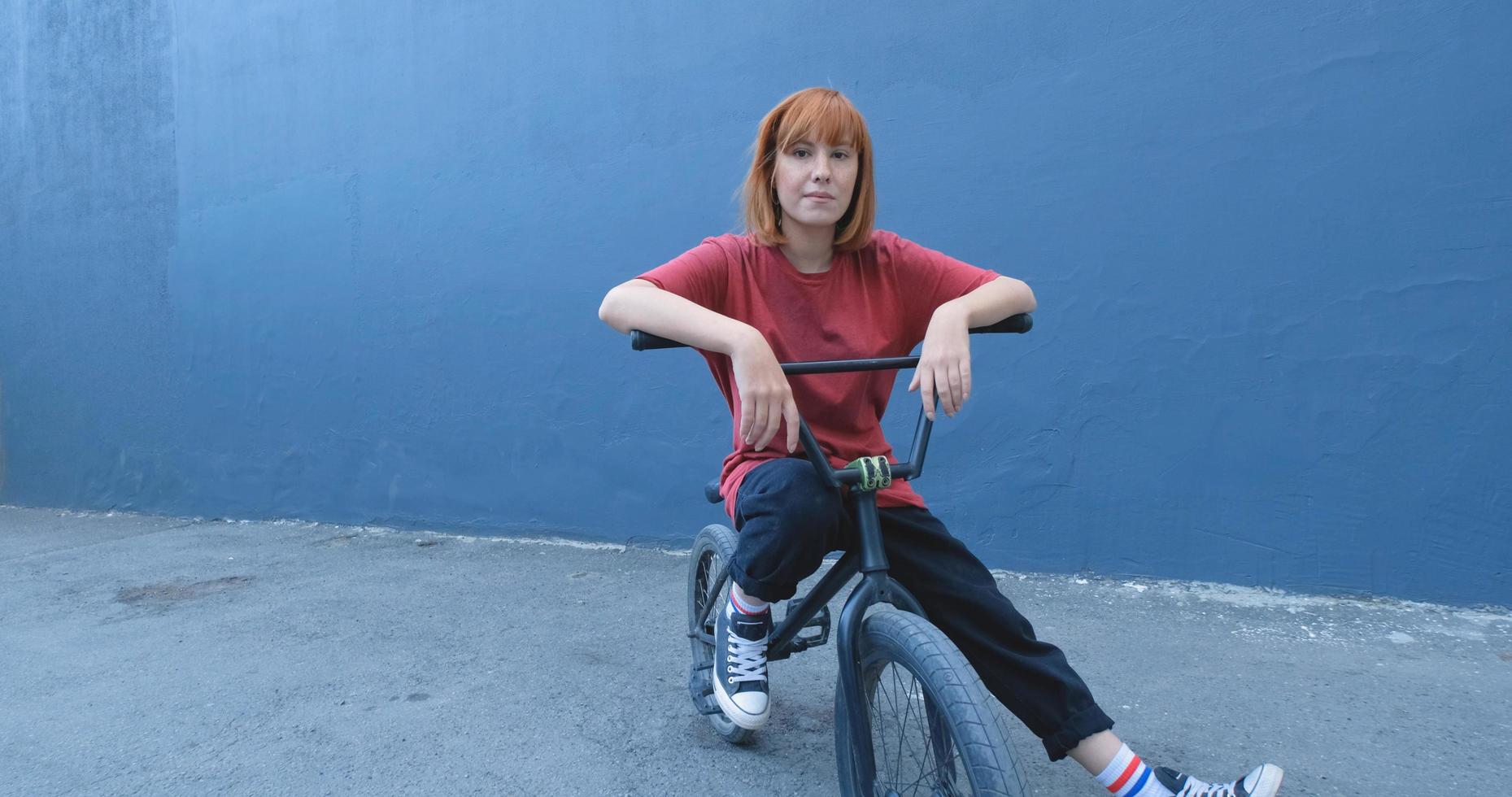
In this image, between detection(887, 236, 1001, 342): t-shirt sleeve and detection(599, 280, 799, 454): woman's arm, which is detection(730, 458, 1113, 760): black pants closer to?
detection(599, 280, 799, 454): woman's arm

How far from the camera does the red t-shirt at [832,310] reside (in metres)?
1.87

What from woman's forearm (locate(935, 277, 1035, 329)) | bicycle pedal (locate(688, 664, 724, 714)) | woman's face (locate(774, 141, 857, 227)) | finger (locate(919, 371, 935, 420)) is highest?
woman's face (locate(774, 141, 857, 227))

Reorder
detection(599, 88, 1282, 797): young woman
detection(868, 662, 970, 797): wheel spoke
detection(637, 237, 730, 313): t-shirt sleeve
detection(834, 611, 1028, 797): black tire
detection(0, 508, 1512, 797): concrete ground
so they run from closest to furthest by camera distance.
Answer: detection(834, 611, 1028, 797): black tire, detection(868, 662, 970, 797): wheel spoke, detection(599, 88, 1282, 797): young woman, detection(637, 237, 730, 313): t-shirt sleeve, detection(0, 508, 1512, 797): concrete ground

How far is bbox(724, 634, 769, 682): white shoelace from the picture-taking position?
200 cm

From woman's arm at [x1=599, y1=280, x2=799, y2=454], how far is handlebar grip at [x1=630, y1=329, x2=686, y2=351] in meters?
0.01

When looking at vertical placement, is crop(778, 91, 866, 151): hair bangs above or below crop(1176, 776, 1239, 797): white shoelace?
above

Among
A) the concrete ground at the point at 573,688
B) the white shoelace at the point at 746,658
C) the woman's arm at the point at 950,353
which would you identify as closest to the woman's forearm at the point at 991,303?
the woman's arm at the point at 950,353

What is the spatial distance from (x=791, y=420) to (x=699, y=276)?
1.35 feet

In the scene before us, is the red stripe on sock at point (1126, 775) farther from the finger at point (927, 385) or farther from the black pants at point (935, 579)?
the finger at point (927, 385)

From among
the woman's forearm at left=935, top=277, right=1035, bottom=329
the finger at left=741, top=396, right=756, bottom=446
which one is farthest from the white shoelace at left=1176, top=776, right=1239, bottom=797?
the finger at left=741, top=396, right=756, bottom=446

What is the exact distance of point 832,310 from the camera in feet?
6.33

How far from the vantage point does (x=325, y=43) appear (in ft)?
18.2

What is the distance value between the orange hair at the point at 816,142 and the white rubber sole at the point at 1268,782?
125cm

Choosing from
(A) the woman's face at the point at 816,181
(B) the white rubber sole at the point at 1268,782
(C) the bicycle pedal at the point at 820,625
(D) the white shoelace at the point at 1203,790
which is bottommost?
(D) the white shoelace at the point at 1203,790
